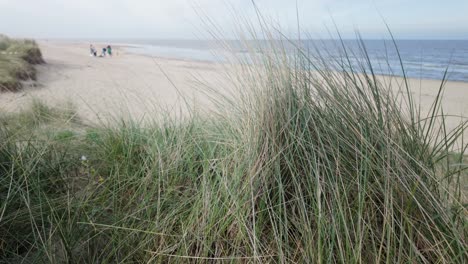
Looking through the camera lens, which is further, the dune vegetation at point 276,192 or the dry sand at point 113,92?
the dry sand at point 113,92

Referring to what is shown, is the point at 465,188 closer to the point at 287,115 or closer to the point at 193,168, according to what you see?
the point at 287,115

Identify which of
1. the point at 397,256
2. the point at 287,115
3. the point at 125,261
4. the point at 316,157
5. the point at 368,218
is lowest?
the point at 125,261

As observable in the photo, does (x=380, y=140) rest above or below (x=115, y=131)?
above

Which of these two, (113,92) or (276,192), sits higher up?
(276,192)

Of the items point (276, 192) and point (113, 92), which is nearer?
point (276, 192)

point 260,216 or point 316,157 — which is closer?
point 260,216

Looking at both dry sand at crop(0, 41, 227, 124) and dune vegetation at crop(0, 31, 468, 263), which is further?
dry sand at crop(0, 41, 227, 124)

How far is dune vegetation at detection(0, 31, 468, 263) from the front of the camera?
1.01 m

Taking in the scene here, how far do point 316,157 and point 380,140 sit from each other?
264 millimetres

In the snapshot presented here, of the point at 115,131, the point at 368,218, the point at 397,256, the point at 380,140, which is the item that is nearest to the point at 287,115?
the point at 380,140

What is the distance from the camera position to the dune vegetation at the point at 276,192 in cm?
101

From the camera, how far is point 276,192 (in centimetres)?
117

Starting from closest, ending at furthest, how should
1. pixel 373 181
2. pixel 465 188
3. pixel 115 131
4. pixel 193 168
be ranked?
pixel 373 181
pixel 465 188
pixel 193 168
pixel 115 131

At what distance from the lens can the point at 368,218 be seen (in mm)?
1010
